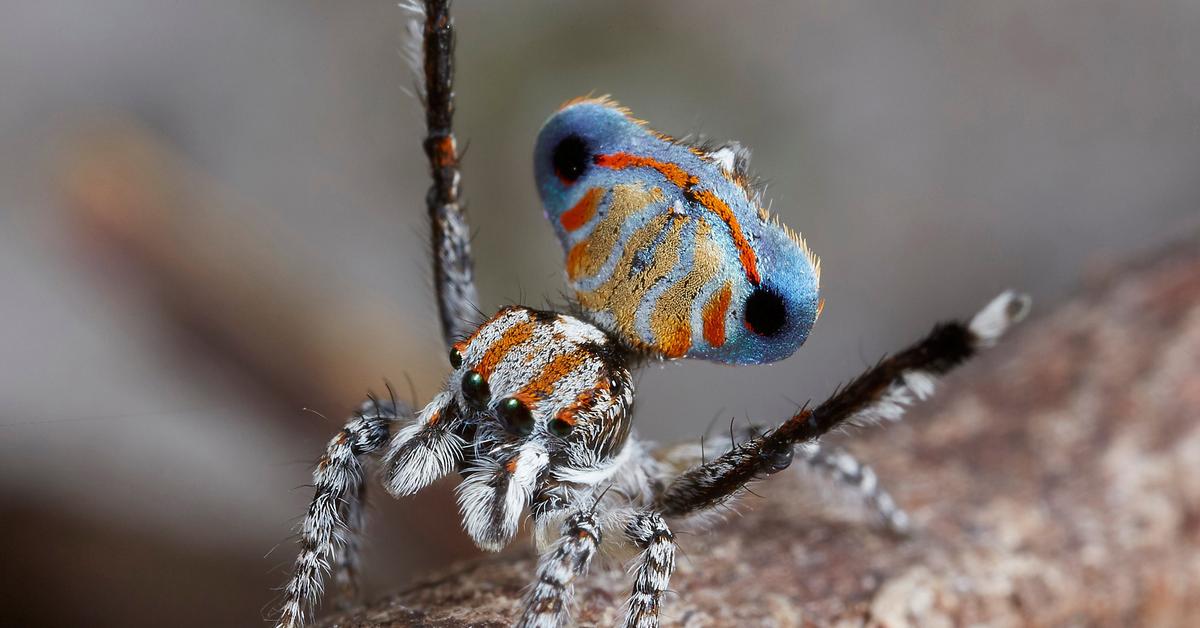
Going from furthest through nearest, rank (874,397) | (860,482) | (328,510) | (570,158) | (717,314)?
1. (860,482)
2. (570,158)
3. (717,314)
4. (328,510)
5. (874,397)

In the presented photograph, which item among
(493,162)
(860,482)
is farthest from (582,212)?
(493,162)

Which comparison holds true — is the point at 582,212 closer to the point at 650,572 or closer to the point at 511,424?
the point at 511,424

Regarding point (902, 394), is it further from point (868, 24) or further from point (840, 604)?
point (868, 24)

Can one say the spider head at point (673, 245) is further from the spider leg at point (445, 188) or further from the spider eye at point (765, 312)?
the spider leg at point (445, 188)

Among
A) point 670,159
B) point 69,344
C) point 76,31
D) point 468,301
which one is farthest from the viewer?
point 76,31

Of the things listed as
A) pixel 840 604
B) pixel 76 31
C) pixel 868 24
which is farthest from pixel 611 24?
pixel 840 604
